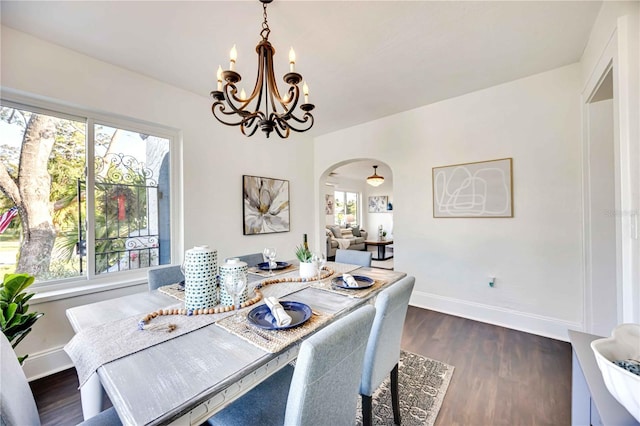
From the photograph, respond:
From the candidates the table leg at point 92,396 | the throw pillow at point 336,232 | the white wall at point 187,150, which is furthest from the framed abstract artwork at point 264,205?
the throw pillow at point 336,232

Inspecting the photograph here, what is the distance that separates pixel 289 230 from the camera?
3.95m

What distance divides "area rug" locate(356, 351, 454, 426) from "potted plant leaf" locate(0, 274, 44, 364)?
6.97 feet

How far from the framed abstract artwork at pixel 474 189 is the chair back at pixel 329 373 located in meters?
2.52

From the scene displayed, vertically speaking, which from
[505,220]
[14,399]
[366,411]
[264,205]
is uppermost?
[264,205]

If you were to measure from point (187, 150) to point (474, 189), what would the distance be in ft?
10.8

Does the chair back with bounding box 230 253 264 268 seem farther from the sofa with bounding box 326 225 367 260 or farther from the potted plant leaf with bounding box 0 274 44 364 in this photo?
the sofa with bounding box 326 225 367 260

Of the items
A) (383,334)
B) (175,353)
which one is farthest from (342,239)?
(175,353)

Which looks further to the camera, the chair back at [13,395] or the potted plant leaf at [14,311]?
the potted plant leaf at [14,311]

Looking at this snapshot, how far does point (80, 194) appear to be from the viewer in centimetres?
221

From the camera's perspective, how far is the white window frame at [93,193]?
2.00 metres

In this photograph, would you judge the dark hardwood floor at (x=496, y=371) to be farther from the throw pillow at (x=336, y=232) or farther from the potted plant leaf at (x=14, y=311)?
the throw pillow at (x=336, y=232)

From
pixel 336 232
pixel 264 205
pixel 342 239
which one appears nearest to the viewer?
pixel 264 205

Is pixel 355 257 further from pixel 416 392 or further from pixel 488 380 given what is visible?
pixel 488 380

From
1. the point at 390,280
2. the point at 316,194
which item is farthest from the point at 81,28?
the point at 316,194
